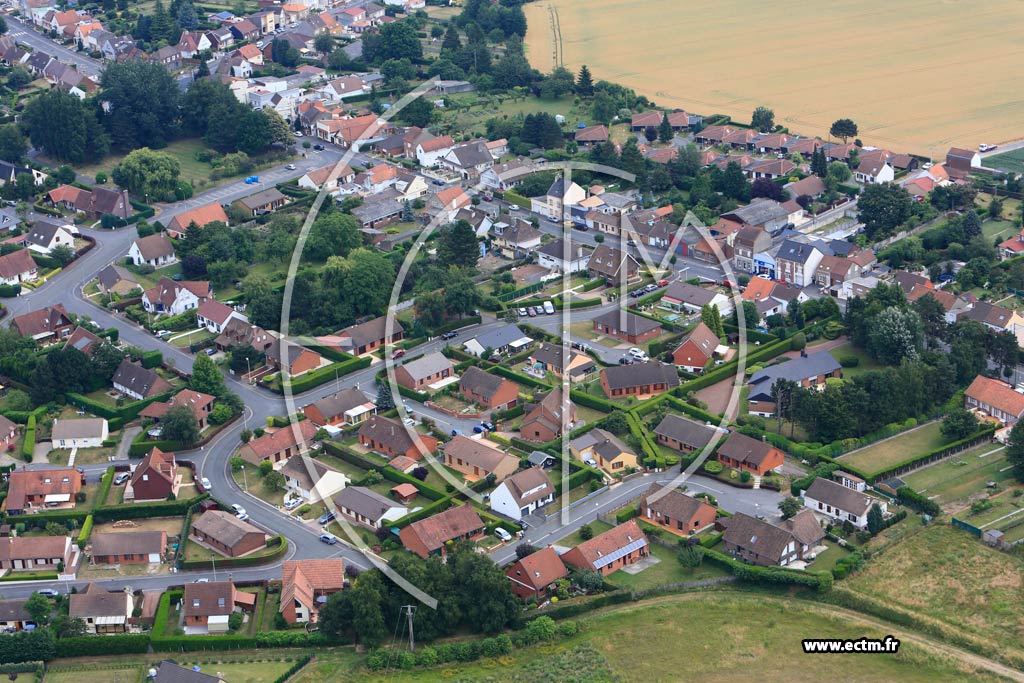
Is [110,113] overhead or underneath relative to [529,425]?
overhead

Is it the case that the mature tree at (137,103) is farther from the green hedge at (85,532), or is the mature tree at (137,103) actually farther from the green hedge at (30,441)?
the green hedge at (85,532)

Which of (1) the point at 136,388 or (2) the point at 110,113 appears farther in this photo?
(2) the point at 110,113

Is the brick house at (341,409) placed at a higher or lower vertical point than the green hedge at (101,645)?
higher

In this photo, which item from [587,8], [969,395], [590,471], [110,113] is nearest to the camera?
[590,471]

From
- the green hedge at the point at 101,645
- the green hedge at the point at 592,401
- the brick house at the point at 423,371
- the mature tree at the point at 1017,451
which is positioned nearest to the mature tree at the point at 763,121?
the green hedge at the point at 592,401

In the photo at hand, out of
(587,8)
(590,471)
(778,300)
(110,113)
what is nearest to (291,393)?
(590,471)

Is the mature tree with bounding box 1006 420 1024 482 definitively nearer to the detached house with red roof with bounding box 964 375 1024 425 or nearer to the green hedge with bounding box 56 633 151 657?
the detached house with red roof with bounding box 964 375 1024 425

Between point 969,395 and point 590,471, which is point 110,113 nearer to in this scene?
point 590,471

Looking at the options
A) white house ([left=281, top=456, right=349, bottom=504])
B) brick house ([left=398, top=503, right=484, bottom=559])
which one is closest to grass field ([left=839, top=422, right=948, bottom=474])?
brick house ([left=398, top=503, right=484, bottom=559])
